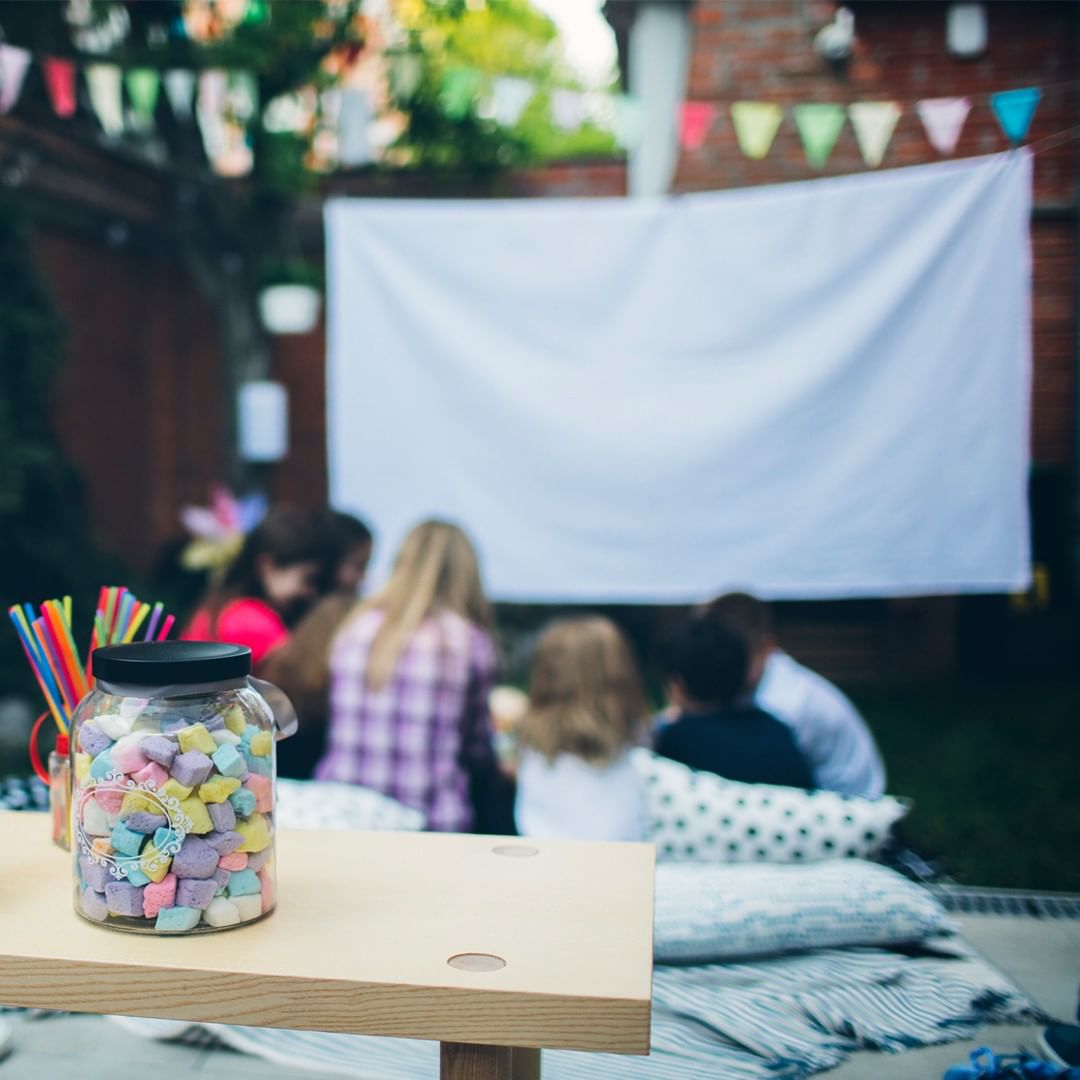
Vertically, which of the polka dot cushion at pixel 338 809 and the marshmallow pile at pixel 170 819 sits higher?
the marshmallow pile at pixel 170 819

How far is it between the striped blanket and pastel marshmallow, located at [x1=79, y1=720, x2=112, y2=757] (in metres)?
0.96

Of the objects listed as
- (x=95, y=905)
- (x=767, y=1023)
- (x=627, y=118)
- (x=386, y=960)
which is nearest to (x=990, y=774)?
(x=627, y=118)

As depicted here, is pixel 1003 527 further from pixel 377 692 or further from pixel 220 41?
pixel 220 41

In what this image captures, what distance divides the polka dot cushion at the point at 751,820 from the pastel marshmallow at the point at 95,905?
1.19 metres

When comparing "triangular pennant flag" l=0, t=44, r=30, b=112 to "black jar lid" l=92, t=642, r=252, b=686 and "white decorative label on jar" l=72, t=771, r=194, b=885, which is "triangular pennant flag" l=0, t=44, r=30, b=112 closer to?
"black jar lid" l=92, t=642, r=252, b=686

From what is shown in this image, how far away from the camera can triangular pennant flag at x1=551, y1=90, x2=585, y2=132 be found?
3773 mm

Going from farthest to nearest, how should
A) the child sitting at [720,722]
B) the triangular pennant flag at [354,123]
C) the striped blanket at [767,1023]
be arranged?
the triangular pennant flag at [354,123] < the child sitting at [720,722] < the striped blanket at [767,1023]

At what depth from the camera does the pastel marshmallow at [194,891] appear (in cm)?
114

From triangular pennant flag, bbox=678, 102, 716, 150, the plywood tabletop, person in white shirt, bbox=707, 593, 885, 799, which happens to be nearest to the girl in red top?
person in white shirt, bbox=707, 593, 885, 799

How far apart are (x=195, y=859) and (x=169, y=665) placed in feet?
0.61

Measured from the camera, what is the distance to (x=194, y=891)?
114cm

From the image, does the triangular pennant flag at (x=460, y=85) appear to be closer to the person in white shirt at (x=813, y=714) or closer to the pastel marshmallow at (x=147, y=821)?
the person in white shirt at (x=813, y=714)

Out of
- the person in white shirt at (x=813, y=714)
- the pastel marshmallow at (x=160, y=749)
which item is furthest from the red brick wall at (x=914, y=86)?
the pastel marshmallow at (x=160, y=749)

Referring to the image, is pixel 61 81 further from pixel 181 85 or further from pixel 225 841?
pixel 225 841
